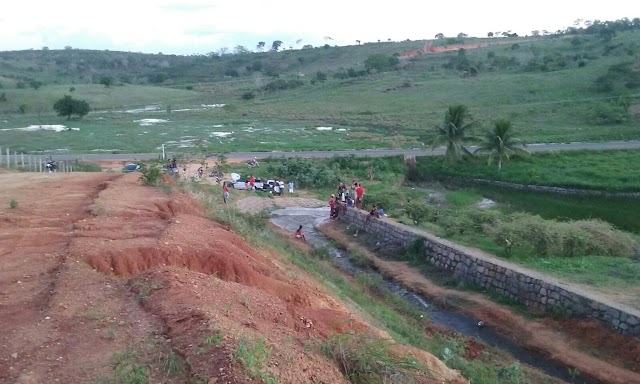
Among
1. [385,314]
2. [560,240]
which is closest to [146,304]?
[385,314]

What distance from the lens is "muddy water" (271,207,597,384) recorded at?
14672 mm

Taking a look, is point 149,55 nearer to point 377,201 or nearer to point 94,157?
point 94,157

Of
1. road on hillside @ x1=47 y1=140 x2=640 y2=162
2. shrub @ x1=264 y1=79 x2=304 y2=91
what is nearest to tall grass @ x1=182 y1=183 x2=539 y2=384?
road on hillside @ x1=47 y1=140 x2=640 y2=162

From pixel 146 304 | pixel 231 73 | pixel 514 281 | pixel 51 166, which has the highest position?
pixel 146 304

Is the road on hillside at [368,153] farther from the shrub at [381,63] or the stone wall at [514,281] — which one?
the shrub at [381,63]

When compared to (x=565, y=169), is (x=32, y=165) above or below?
above

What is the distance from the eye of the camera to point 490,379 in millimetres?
11578

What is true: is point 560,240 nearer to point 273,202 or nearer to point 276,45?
point 273,202

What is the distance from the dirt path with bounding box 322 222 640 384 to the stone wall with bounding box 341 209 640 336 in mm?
329

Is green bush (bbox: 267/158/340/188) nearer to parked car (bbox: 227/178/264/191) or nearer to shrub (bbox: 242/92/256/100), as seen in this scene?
parked car (bbox: 227/178/264/191)

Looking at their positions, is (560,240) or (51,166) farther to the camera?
(51,166)

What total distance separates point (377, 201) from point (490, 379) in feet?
54.8

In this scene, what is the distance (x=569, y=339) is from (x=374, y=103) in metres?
58.6

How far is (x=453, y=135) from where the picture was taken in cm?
3922
